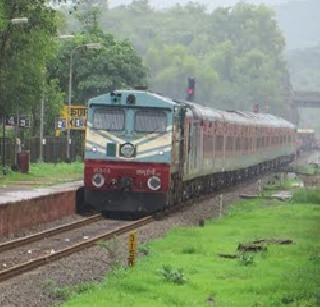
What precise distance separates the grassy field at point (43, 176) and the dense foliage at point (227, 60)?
199ft

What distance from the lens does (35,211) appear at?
2567 cm

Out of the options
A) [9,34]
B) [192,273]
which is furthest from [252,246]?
[9,34]

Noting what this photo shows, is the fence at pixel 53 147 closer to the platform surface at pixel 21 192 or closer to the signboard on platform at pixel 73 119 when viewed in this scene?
the signboard on platform at pixel 73 119

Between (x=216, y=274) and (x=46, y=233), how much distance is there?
754 centimetres

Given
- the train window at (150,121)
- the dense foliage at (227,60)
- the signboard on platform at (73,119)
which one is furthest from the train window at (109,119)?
the dense foliage at (227,60)

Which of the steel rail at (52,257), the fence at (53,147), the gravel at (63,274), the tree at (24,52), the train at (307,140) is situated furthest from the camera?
the train at (307,140)

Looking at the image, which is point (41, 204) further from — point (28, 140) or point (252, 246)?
point (28, 140)

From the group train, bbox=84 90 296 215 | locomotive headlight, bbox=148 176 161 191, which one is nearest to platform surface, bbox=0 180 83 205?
train, bbox=84 90 296 215

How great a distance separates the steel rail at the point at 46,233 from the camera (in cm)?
2020

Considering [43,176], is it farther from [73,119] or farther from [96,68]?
[96,68]

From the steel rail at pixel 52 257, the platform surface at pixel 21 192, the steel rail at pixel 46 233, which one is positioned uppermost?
the platform surface at pixel 21 192

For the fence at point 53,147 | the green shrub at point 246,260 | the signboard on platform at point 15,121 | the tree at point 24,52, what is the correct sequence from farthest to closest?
the fence at point 53,147
the signboard on platform at point 15,121
the tree at point 24,52
the green shrub at point 246,260

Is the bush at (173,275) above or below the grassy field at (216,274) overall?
above

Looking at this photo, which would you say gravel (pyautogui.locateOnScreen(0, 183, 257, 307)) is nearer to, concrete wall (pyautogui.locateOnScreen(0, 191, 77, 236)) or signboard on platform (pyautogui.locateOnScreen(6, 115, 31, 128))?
concrete wall (pyautogui.locateOnScreen(0, 191, 77, 236))
